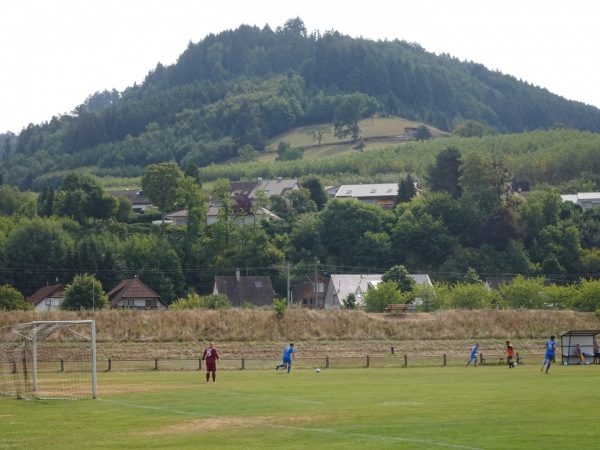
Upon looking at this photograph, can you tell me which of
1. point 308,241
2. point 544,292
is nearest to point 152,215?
point 308,241

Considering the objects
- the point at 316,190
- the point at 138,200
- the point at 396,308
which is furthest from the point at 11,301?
the point at 138,200

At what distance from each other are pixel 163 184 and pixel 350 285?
37.8 metres

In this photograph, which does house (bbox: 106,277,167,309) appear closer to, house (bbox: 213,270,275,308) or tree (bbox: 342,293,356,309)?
house (bbox: 213,270,275,308)

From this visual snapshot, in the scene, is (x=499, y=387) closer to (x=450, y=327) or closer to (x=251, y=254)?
(x=450, y=327)

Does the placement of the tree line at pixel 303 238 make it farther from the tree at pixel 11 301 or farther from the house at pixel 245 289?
the tree at pixel 11 301

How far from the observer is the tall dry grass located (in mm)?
72125

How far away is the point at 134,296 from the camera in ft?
363

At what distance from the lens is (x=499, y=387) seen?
36312 millimetres

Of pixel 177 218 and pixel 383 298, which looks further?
pixel 177 218

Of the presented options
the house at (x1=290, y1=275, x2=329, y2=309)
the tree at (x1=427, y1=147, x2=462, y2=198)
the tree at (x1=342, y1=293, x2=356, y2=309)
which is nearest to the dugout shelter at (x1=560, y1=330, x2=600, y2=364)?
the tree at (x1=342, y1=293, x2=356, y2=309)

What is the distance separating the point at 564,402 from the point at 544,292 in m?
77.2

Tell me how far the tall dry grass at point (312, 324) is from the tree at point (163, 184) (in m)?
68.0

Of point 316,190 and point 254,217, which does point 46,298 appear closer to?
point 254,217

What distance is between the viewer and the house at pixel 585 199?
155000 mm
